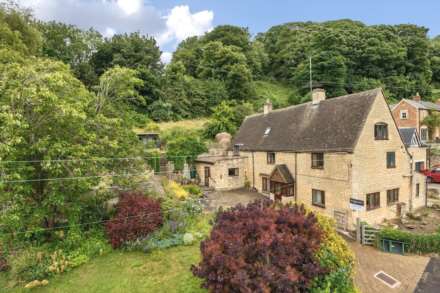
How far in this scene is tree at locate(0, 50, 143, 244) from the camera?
8570 mm

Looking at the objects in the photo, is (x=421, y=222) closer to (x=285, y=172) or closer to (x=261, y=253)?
(x=285, y=172)

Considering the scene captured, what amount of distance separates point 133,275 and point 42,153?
6.36 m

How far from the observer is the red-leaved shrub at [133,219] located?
11.3m

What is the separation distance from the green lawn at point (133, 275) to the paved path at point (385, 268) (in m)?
7.07

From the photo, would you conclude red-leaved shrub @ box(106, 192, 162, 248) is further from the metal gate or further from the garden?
the metal gate

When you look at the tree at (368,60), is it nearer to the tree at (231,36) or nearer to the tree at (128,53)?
the tree at (231,36)

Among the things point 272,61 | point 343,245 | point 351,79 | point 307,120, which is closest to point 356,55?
point 351,79

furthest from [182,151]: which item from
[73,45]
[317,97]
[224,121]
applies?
[73,45]

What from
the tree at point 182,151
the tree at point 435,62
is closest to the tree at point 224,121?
the tree at point 182,151

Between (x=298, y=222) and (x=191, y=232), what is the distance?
7.35m

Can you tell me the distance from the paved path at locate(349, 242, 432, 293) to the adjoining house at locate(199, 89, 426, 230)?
92.7 inches

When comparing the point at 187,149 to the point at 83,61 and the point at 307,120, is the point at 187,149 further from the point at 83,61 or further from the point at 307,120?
the point at 83,61

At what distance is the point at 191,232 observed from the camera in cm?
1266

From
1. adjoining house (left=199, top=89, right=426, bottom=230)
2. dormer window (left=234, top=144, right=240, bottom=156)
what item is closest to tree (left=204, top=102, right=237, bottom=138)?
dormer window (left=234, top=144, right=240, bottom=156)
